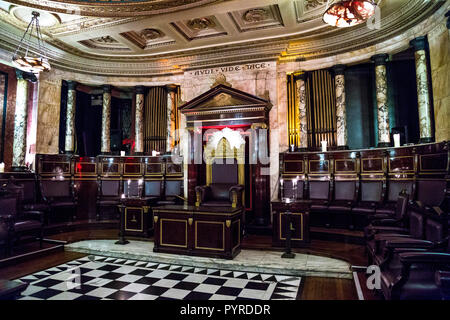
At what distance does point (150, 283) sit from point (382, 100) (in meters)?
6.17

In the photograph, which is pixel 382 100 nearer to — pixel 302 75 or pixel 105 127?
pixel 302 75

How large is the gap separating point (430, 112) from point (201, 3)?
499 centimetres

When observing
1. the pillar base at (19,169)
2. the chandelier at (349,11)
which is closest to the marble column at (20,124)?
the pillar base at (19,169)

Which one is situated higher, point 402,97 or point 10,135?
point 402,97

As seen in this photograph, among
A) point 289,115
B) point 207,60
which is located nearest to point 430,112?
point 289,115

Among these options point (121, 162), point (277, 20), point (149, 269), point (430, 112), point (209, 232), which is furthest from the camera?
point (121, 162)

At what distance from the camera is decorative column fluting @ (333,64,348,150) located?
23.6 feet

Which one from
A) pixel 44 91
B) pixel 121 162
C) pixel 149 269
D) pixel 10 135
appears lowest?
pixel 149 269

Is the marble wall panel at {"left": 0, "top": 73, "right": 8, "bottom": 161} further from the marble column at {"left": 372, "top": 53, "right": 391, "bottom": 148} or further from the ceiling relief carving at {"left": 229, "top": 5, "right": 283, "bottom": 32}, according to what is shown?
the marble column at {"left": 372, "top": 53, "right": 391, "bottom": 148}

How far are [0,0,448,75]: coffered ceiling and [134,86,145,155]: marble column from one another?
706 millimetres

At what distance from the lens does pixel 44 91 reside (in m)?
7.89

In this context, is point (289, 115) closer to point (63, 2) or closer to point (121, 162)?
point (121, 162)

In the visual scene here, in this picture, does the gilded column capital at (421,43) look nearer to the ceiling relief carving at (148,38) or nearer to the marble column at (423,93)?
the marble column at (423,93)

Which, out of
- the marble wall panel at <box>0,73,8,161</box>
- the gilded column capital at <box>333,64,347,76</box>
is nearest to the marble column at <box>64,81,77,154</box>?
the marble wall panel at <box>0,73,8,161</box>
